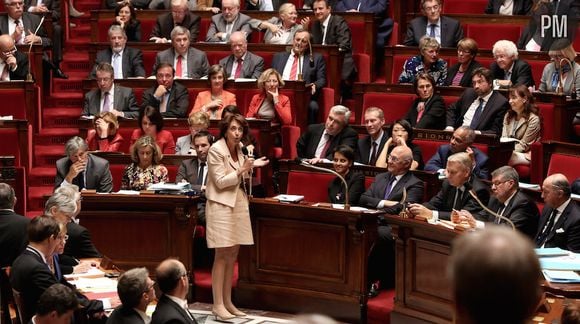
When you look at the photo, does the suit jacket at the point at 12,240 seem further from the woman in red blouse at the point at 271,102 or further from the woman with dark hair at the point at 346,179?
the woman in red blouse at the point at 271,102

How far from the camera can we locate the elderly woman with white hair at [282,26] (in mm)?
8195

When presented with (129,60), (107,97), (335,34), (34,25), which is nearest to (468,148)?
(335,34)

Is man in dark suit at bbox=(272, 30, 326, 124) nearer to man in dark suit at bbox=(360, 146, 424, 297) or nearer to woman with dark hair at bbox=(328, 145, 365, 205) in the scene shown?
woman with dark hair at bbox=(328, 145, 365, 205)

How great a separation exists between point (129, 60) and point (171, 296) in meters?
4.62

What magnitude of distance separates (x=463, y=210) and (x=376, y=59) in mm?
3516

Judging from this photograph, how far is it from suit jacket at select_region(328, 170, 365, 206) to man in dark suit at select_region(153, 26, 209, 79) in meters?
2.21

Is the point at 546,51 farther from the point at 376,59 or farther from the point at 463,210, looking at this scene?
the point at 463,210

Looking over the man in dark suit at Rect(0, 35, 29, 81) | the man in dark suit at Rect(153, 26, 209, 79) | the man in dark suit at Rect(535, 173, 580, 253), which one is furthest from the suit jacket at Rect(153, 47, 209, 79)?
the man in dark suit at Rect(535, 173, 580, 253)

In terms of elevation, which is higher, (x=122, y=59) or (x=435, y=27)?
(x=435, y=27)

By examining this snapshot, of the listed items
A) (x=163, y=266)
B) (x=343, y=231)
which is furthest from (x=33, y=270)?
(x=343, y=231)

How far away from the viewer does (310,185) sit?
20.9ft

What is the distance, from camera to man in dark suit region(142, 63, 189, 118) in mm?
7551

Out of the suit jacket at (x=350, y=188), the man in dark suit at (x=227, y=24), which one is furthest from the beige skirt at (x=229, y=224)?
the man in dark suit at (x=227, y=24)

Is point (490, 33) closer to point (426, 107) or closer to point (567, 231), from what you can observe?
point (426, 107)
